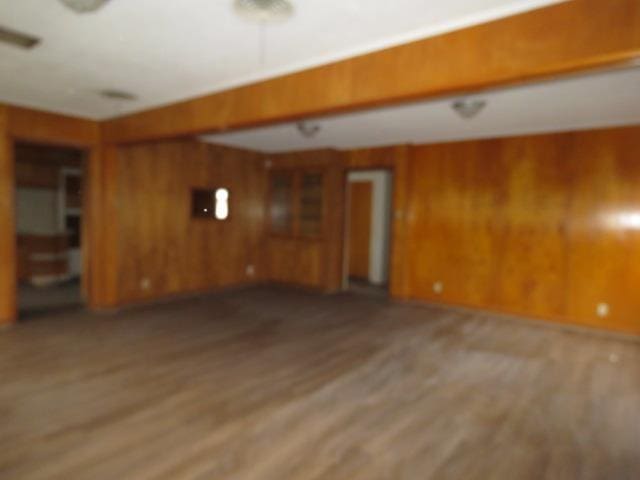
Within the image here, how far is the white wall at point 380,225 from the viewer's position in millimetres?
7340

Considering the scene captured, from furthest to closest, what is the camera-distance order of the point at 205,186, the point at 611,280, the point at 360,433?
the point at 205,186 → the point at 611,280 → the point at 360,433

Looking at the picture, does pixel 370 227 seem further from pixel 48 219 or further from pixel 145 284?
pixel 48 219

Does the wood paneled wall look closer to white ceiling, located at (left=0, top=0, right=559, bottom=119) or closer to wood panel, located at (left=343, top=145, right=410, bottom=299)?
white ceiling, located at (left=0, top=0, right=559, bottom=119)

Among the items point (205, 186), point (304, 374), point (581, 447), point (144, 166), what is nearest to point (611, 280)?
point (581, 447)

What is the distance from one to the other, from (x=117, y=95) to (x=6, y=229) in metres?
2.09

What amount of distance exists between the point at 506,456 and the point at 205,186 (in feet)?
17.1

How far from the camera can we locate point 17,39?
2.44m

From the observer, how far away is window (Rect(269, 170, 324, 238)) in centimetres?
665

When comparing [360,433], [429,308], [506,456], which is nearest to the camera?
[506,456]

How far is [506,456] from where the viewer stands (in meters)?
2.20

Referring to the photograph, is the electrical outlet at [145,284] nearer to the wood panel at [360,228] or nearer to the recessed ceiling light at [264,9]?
the wood panel at [360,228]

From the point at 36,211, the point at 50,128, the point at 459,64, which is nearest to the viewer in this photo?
the point at 459,64

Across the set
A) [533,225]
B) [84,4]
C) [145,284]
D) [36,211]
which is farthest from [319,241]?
[36,211]

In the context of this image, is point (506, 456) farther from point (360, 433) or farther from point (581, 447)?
point (360, 433)
